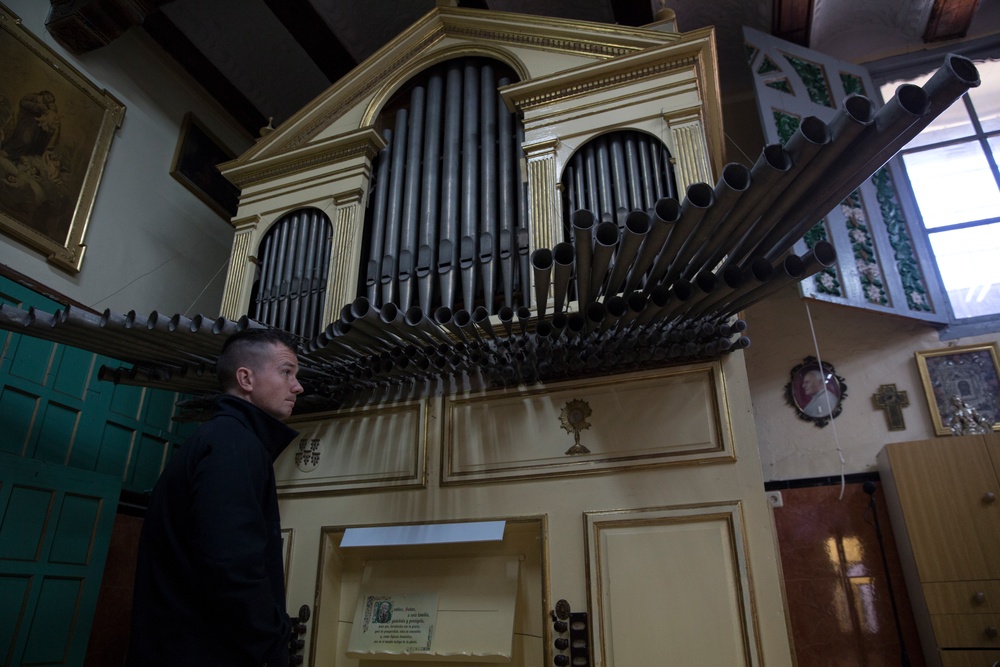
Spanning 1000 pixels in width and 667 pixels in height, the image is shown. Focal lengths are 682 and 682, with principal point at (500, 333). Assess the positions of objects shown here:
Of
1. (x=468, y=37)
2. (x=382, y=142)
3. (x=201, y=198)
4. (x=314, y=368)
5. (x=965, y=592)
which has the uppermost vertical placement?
(x=468, y=37)

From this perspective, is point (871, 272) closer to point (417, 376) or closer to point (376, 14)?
point (417, 376)

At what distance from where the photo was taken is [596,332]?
2.98 m

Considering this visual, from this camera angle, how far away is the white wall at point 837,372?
15.0 feet

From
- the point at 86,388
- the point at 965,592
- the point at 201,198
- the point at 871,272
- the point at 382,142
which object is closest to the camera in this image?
the point at 965,592

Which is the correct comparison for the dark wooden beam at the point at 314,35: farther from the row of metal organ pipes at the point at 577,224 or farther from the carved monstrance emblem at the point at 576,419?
the carved monstrance emblem at the point at 576,419

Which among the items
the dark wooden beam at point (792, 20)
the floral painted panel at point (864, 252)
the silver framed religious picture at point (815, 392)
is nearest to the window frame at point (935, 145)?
the floral painted panel at point (864, 252)

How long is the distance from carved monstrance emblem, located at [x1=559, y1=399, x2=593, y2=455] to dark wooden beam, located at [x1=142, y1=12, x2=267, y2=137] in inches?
171

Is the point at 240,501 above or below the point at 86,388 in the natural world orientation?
below

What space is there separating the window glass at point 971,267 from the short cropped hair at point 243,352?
187 inches

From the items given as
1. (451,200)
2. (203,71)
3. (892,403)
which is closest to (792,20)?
(892,403)

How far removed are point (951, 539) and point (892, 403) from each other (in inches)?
40.4

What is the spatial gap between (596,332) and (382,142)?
2.28m

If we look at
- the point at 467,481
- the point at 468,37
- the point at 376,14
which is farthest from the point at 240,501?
the point at 376,14

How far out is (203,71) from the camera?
229 inches
